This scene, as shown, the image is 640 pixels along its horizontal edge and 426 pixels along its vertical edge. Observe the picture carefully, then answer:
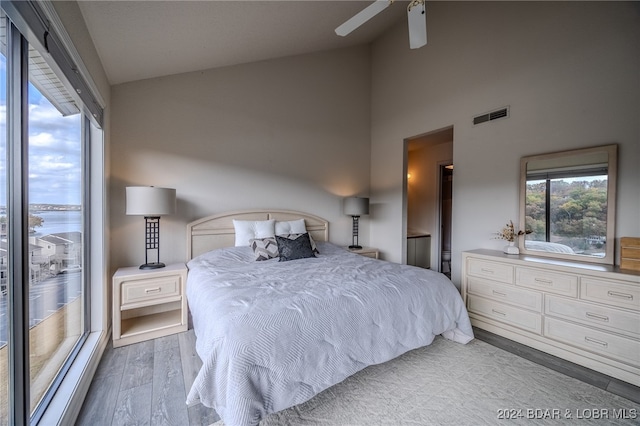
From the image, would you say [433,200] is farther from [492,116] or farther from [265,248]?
[265,248]

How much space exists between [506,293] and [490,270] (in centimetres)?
24

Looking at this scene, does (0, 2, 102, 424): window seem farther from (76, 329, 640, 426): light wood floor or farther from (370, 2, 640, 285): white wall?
(370, 2, 640, 285): white wall

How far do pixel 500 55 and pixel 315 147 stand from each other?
8.18 ft

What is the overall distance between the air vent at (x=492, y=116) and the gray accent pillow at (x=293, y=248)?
8.15 ft

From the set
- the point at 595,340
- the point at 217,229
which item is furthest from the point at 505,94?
the point at 217,229

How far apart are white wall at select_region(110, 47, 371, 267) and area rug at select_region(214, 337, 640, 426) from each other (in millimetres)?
2332

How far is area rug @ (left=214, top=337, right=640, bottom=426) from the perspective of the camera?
1.60 m

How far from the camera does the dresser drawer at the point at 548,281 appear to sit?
2215 millimetres

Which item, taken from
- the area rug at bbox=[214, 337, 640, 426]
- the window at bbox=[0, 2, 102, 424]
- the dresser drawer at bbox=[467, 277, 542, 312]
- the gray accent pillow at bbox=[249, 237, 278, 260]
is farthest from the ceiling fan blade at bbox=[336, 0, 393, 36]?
the dresser drawer at bbox=[467, 277, 542, 312]

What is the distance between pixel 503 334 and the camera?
104 inches

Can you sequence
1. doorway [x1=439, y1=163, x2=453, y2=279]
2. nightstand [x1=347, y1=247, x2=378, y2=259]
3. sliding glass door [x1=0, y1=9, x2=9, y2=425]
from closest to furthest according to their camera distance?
sliding glass door [x1=0, y1=9, x2=9, y2=425]
nightstand [x1=347, y1=247, x2=378, y2=259]
doorway [x1=439, y1=163, x2=453, y2=279]

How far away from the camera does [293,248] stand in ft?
9.83

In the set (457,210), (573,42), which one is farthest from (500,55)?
(457,210)

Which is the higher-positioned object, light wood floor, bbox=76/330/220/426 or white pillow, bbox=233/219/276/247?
white pillow, bbox=233/219/276/247
